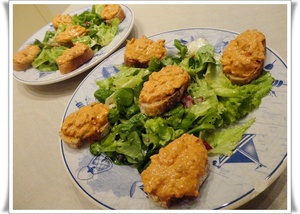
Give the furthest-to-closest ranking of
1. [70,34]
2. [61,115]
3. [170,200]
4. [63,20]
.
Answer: [63,20] → [70,34] → [61,115] → [170,200]

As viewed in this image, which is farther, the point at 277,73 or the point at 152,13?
the point at 152,13

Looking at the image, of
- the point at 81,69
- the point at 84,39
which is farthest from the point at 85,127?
the point at 84,39

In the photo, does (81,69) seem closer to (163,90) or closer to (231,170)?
(163,90)

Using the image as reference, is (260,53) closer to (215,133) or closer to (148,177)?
(215,133)

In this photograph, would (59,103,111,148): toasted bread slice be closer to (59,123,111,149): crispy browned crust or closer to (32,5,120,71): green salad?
(59,123,111,149): crispy browned crust

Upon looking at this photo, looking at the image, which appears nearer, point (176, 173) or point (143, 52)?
point (176, 173)

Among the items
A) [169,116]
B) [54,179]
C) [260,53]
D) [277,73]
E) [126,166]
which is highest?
[260,53]

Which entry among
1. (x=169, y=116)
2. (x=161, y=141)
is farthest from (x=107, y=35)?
(x=161, y=141)

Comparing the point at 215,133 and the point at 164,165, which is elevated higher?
the point at 164,165
